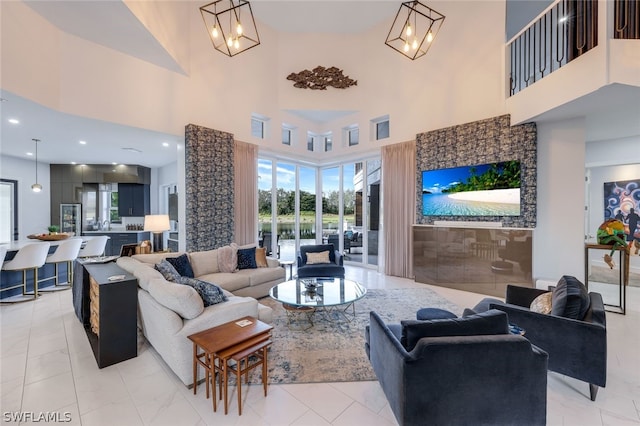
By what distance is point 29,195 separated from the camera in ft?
22.5

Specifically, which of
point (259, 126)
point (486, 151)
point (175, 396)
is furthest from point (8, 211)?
point (486, 151)

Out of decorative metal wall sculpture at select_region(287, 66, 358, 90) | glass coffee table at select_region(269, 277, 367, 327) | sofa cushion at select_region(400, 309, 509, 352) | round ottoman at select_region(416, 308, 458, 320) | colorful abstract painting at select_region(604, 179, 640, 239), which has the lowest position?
glass coffee table at select_region(269, 277, 367, 327)

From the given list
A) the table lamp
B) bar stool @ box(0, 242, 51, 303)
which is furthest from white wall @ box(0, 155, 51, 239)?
the table lamp

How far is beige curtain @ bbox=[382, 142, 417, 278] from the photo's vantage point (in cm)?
560

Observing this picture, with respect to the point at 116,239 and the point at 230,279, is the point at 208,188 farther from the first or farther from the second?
the point at 116,239

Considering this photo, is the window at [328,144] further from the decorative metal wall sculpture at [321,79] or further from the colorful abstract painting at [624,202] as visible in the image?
the colorful abstract painting at [624,202]

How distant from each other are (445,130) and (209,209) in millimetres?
4844

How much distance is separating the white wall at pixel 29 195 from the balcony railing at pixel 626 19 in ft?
37.7

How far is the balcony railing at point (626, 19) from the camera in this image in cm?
287

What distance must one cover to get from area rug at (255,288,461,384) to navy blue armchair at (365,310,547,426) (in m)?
0.84

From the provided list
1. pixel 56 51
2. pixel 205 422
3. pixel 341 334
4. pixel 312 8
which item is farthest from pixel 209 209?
pixel 312 8

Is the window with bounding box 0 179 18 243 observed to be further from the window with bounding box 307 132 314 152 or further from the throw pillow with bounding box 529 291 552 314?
the throw pillow with bounding box 529 291 552 314

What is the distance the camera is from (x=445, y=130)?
500 centimetres

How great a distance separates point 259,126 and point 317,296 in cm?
464
